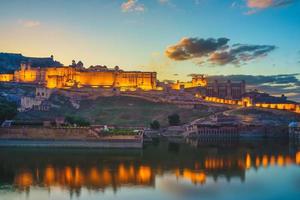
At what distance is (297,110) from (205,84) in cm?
3011

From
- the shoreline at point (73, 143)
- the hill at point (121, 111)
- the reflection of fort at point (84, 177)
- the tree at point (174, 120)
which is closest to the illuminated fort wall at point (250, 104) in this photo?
the hill at point (121, 111)

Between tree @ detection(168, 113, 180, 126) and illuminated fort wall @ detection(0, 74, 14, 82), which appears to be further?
illuminated fort wall @ detection(0, 74, 14, 82)

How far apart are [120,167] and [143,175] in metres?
4.01

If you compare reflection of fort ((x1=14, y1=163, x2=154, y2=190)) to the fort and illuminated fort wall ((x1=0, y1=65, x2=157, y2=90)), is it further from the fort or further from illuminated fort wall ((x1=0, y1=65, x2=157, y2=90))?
illuminated fort wall ((x1=0, y1=65, x2=157, y2=90))

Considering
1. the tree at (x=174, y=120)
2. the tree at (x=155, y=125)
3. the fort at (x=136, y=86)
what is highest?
the fort at (x=136, y=86)

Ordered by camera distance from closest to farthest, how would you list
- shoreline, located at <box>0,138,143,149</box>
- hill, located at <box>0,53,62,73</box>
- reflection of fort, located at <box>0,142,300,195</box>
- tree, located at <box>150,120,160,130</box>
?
reflection of fort, located at <box>0,142,300,195</box> < shoreline, located at <box>0,138,143,149</box> < tree, located at <box>150,120,160,130</box> < hill, located at <box>0,53,62,73</box>

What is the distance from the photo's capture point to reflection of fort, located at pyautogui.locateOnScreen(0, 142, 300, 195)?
109ft

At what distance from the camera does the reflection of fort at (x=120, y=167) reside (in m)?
33.2

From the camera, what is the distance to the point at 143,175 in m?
36.1

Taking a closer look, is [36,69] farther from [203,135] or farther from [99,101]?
[203,135]

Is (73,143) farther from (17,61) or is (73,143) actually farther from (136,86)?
(17,61)

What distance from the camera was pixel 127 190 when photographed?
30266mm

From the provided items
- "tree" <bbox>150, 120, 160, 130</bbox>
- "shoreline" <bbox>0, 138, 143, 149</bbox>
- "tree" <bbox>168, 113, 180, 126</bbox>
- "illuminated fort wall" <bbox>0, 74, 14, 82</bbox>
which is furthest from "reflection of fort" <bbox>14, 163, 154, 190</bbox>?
"illuminated fort wall" <bbox>0, 74, 14, 82</bbox>

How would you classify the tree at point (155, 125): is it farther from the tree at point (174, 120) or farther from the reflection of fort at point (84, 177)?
the reflection of fort at point (84, 177)
